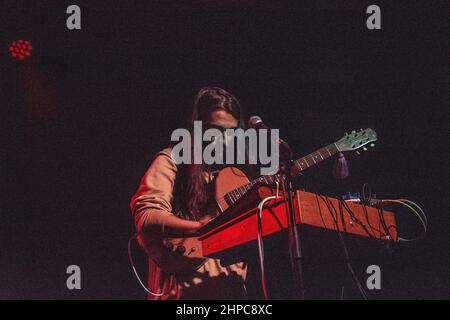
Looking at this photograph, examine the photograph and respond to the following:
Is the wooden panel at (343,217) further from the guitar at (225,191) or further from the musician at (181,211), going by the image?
the musician at (181,211)

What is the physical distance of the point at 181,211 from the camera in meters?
2.84

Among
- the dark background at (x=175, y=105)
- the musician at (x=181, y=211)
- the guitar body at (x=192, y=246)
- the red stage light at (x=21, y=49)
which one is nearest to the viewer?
A: the guitar body at (x=192, y=246)

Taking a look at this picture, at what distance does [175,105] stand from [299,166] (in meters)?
1.00

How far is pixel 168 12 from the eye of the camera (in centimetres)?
355

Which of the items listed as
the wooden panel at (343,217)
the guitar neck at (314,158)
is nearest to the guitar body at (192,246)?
the guitar neck at (314,158)

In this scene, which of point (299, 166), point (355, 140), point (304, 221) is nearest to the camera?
point (304, 221)

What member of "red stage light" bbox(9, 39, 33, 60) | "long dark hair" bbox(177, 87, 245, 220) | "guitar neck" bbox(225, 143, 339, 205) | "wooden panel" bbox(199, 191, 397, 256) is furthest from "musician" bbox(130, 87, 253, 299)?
"red stage light" bbox(9, 39, 33, 60)

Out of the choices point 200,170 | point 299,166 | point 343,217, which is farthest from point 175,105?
point 343,217

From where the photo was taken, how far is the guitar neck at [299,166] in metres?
2.74

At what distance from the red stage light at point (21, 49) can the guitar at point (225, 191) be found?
1.74 m

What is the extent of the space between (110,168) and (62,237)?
524mm

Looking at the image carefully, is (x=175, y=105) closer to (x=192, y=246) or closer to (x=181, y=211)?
(x=181, y=211)

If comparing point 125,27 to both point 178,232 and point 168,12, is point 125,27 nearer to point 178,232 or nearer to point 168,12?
point 168,12
